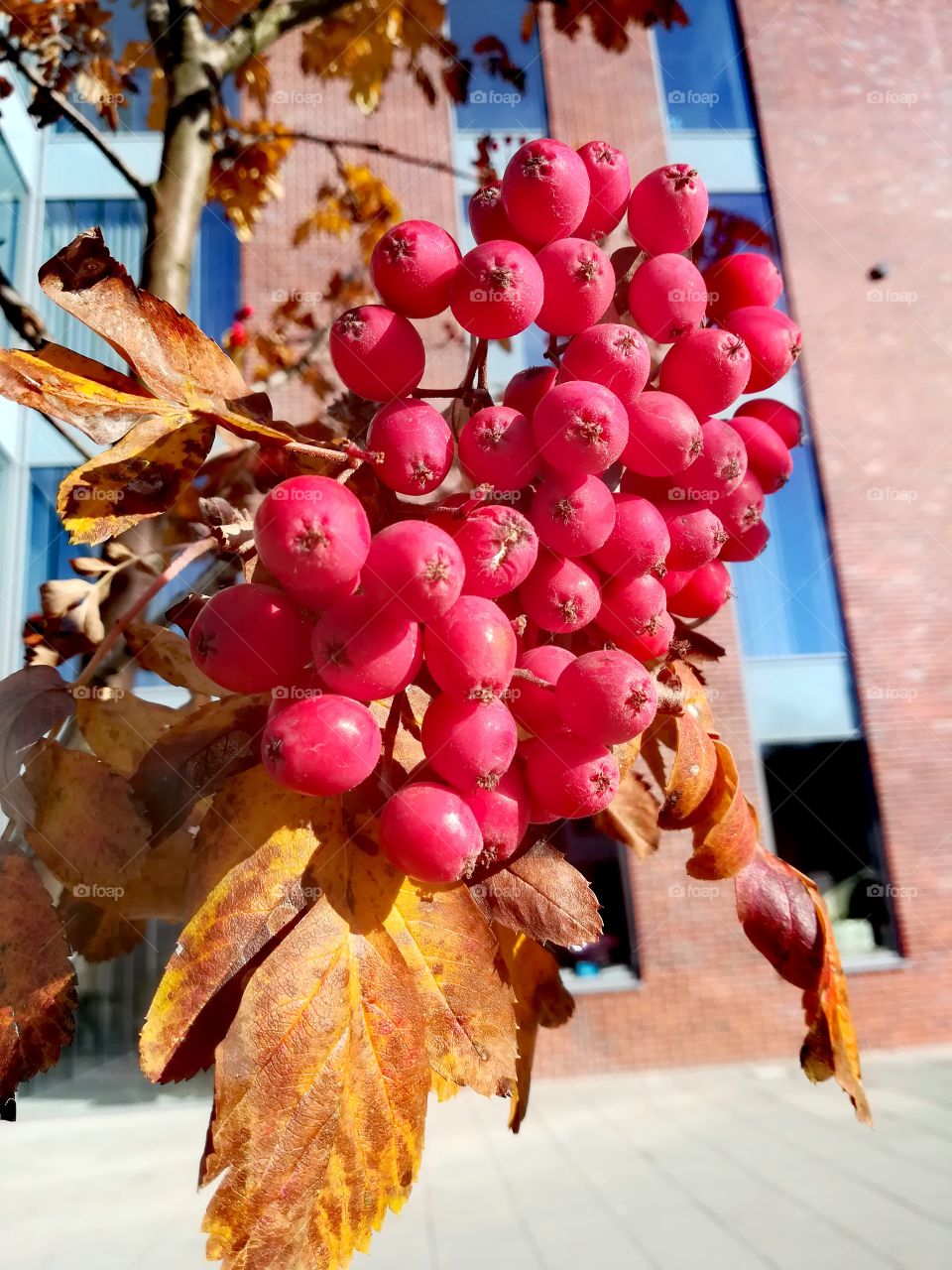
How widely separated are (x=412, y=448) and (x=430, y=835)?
0.65ft

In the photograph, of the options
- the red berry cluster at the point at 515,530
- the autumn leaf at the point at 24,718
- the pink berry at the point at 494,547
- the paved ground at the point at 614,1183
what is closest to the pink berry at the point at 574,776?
the red berry cluster at the point at 515,530

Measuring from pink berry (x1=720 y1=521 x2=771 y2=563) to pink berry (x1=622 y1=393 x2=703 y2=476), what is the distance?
11 cm

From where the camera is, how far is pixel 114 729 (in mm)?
624

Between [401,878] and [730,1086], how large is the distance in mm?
7152

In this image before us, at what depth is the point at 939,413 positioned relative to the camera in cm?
800

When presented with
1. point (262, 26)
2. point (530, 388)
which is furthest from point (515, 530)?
point (262, 26)

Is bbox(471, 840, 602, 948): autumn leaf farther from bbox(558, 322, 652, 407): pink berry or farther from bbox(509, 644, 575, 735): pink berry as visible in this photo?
bbox(558, 322, 652, 407): pink berry

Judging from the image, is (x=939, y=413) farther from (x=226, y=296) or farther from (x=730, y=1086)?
(x=226, y=296)

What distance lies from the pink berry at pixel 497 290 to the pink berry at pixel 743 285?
0.62ft

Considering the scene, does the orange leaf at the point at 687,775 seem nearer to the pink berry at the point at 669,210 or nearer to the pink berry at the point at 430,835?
the pink berry at the point at 430,835

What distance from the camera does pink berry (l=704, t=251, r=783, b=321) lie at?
0.65 meters

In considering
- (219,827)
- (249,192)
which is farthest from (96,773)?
(249,192)

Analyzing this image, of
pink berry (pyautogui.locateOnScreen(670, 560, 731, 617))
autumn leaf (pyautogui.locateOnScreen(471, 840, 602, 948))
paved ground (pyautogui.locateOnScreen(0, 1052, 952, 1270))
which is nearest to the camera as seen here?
autumn leaf (pyautogui.locateOnScreen(471, 840, 602, 948))

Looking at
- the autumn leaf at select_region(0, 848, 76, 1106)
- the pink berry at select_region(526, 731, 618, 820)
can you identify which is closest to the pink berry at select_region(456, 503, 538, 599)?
the pink berry at select_region(526, 731, 618, 820)
